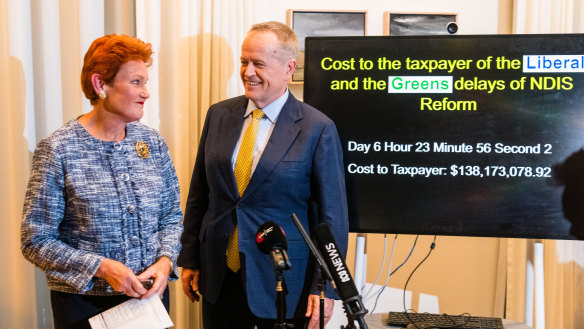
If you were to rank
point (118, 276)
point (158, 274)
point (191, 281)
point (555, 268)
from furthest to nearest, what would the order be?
point (555, 268) < point (191, 281) < point (158, 274) < point (118, 276)

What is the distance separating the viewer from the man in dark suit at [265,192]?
2393mm

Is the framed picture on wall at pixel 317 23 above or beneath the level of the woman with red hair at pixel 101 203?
above

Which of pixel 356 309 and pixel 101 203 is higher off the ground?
pixel 101 203

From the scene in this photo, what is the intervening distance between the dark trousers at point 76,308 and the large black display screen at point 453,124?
119 centimetres

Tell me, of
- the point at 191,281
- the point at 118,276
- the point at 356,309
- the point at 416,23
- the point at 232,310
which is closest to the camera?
the point at 356,309

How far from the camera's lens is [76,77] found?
9.60ft

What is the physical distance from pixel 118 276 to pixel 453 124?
1.56 m

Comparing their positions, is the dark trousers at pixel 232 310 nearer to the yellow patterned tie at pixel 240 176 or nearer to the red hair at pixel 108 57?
the yellow patterned tie at pixel 240 176

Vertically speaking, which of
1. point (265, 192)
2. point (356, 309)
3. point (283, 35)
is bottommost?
point (356, 309)

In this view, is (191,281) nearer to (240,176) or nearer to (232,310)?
(232,310)

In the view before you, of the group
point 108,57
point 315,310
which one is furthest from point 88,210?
point 315,310

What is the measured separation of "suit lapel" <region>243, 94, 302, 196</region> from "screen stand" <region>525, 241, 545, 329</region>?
129cm

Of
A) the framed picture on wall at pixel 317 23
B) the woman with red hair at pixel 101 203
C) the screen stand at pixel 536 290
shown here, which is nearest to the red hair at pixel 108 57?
the woman with red hair at pixel 101 203

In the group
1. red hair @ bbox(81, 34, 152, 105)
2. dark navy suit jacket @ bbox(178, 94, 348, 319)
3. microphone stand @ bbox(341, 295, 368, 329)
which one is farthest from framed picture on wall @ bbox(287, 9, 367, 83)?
microphone stand @ bbox(341, 295, 368, 329)
